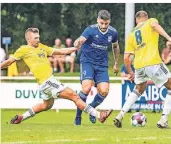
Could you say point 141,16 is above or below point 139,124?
above

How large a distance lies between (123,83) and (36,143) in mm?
12999

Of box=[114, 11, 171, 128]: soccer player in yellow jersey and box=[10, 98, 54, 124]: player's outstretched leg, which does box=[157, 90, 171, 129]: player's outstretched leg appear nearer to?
box=[114, 11, 171, 128]: soccer player in yellow jersey

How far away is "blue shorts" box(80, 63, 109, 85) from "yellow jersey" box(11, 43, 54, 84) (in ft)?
2.87

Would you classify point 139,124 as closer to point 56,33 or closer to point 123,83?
point 123,83

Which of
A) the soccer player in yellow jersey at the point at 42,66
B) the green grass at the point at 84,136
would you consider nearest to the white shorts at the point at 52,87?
the soccer player in yellow jersey at the point at 42,66

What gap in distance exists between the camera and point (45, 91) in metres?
15.9

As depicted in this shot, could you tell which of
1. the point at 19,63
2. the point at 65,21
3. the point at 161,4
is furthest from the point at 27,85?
the point at 65,21

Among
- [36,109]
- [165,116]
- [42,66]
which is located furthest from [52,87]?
[165,116]

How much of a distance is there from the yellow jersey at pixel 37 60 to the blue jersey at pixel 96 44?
93 centimetres

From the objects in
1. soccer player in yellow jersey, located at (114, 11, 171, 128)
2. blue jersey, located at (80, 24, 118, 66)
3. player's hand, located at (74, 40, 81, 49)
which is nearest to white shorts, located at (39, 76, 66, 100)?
player's hand, located at (74, 40, 81, 49)

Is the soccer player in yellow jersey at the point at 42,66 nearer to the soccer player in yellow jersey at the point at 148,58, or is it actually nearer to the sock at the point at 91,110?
the sock at the point at 91,110

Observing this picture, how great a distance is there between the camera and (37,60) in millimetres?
16078

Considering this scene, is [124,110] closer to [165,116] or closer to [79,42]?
[165,116]

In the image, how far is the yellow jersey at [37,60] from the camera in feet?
52.4
